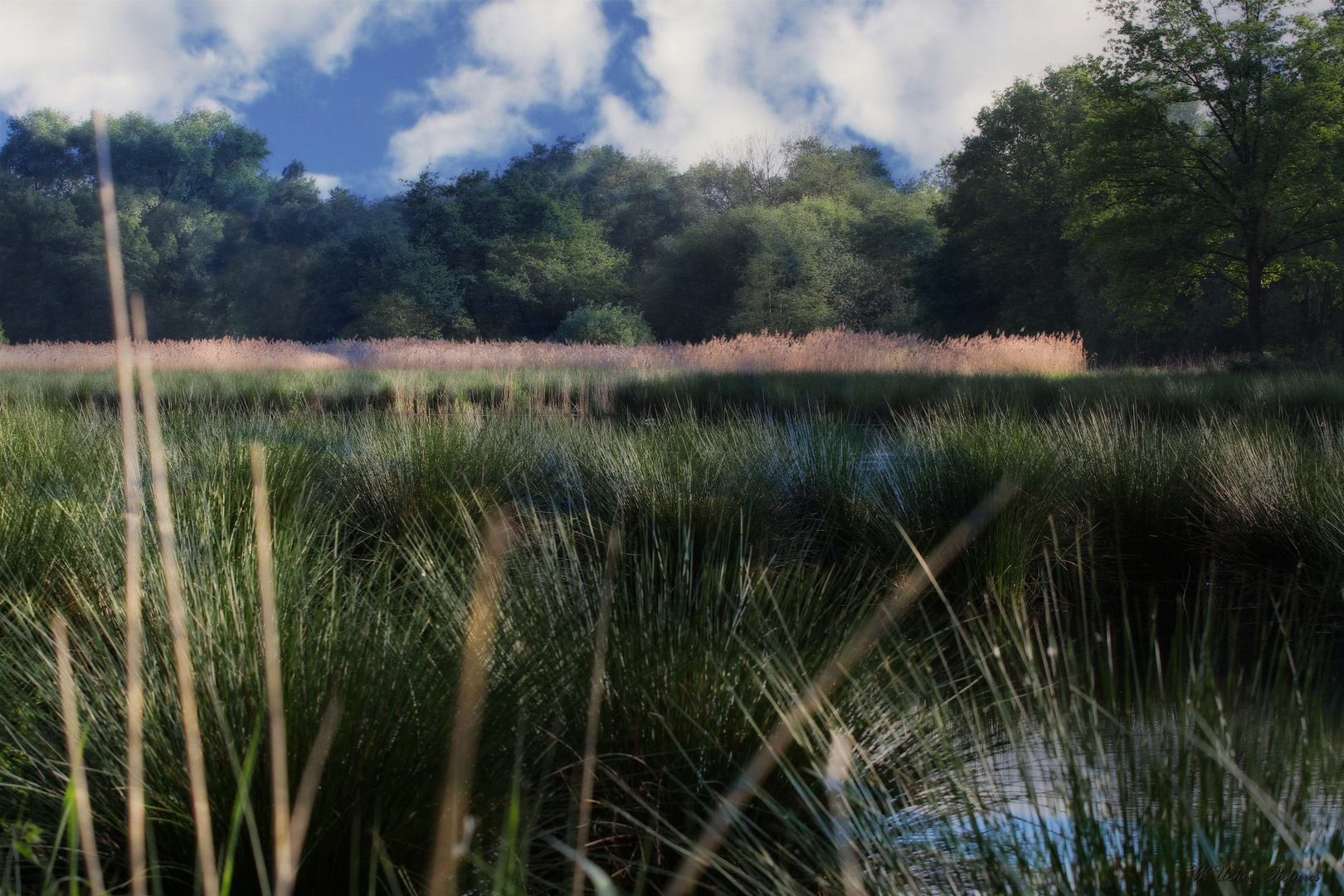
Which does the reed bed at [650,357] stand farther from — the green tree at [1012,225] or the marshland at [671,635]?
the green tree at [1012,225]

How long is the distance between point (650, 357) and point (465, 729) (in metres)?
9.37

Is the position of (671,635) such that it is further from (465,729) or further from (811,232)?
(811,232)

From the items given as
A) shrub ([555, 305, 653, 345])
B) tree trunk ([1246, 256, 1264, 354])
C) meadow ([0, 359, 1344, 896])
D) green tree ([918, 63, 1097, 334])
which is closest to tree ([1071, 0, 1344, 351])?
tree trunk ([1246, 256, 1264, 354])

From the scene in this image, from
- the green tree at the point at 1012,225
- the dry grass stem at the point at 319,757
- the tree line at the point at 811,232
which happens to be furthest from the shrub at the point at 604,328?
the dry grass stem at the point at 319,757

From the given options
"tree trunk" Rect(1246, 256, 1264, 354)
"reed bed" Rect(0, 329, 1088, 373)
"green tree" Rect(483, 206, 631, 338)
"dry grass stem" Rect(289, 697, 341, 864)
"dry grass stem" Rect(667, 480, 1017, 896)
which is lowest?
"dry grass stem" Rect(667, 480, 1017, 896)

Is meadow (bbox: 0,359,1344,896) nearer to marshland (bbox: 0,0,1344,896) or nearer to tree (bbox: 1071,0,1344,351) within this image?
marshland (bbox: 0,0,1344,896)

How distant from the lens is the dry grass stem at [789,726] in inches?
42.8

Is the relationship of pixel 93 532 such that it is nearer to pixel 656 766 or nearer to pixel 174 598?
pixel 656 766

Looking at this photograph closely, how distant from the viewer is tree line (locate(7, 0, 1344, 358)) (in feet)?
45.5

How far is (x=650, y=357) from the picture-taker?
34.3ft

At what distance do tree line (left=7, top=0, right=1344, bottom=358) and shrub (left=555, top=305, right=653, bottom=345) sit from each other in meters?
0.09

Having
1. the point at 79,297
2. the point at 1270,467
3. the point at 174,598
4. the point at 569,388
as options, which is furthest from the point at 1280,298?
the point at 79,297

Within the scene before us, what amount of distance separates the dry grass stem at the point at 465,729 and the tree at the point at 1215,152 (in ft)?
48.0

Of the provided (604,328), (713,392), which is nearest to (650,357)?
(713,392)
